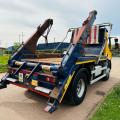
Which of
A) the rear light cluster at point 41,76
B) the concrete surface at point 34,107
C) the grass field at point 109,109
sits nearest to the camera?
the grass field at point 109,109

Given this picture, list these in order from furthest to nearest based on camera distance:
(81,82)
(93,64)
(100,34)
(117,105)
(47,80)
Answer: (100,34), (93,64), (81,82), (117,105), (47,80)

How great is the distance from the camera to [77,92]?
5.51 m

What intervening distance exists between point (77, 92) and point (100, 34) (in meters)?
3.43

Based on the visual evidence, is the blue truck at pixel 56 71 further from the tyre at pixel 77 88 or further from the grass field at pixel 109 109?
the grass field at pixel 109 109

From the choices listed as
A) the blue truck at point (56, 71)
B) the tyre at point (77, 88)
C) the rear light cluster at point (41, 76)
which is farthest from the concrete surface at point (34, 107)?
the rear light cluster at point (41, 76)

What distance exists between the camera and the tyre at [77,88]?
5.12m

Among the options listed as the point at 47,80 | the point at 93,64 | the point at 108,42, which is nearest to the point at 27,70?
the point at 47,80

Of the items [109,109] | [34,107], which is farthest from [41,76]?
[109,109]

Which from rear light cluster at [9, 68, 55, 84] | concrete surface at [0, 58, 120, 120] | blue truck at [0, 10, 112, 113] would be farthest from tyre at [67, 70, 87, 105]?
rear light cluster at [9, 68, 55, 84]

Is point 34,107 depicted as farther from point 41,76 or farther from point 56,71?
point 56,71

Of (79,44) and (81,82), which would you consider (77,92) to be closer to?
(81,82)

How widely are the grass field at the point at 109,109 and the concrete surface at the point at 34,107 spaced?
Result: 255mm

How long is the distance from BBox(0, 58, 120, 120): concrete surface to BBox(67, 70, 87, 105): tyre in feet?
0.62

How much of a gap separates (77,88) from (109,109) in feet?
3.26
